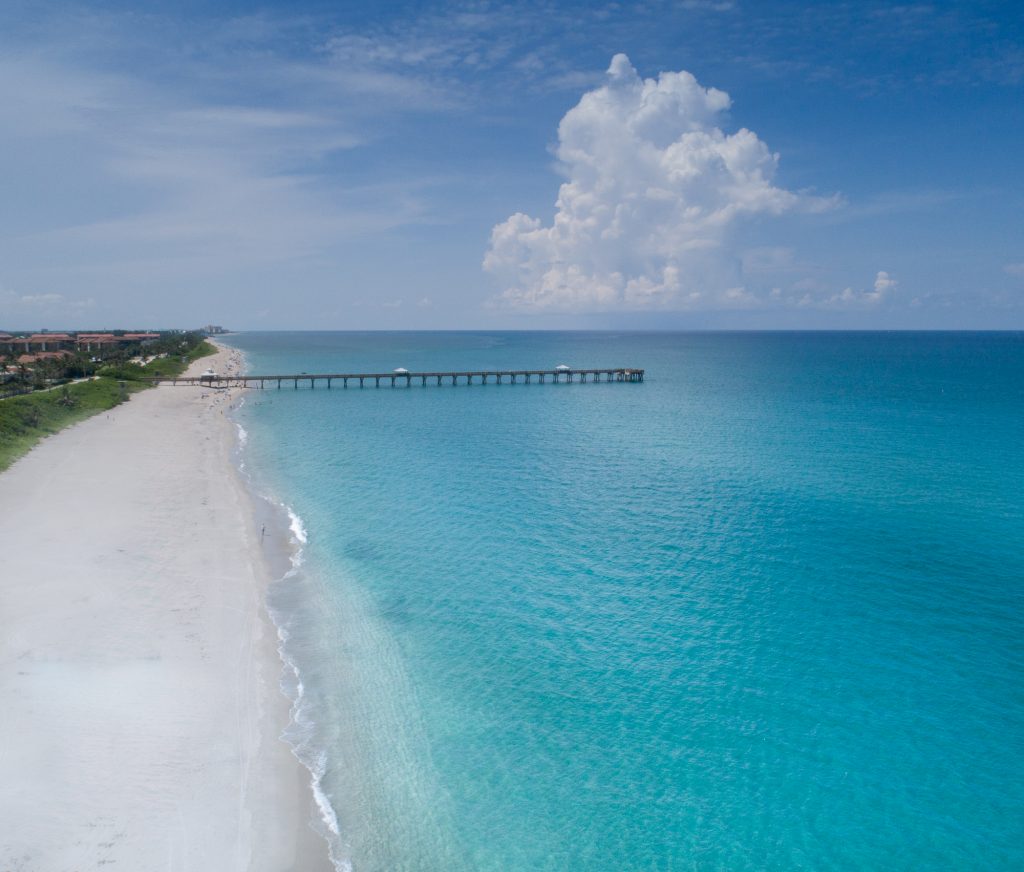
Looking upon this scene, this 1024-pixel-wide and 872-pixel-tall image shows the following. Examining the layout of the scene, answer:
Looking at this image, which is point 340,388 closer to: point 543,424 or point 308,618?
point 543,424

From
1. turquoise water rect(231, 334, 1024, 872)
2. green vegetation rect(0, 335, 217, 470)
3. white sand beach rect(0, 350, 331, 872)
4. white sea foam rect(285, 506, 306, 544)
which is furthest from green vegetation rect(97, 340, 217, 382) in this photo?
white sea foam rect(285, 506, 306, 544)

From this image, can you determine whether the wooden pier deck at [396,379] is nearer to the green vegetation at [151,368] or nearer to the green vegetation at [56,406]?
the green vegetation at [151,368]

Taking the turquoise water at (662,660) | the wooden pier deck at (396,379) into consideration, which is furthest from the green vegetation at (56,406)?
the turquoise water at (662,660)

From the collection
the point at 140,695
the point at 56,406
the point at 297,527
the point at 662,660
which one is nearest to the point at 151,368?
the point at 56,406

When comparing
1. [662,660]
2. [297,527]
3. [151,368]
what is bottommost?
[662,660]

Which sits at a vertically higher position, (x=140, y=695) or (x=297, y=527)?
(x=297, y=527)

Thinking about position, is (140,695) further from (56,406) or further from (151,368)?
(151,368)

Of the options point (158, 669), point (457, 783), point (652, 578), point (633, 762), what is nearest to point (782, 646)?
point (652, 578)

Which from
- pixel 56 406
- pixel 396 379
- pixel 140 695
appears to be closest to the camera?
pixel 140 695
